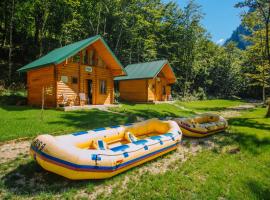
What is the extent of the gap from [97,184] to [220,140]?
6.67 m

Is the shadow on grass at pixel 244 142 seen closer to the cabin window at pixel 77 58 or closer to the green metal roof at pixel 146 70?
the cabin window at pixel 77 58

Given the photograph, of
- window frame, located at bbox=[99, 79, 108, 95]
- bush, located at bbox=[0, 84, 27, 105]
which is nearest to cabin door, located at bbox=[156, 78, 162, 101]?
window frame, located at bbox=[99, 79, 108, 95]

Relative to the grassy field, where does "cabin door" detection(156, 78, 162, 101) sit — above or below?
above

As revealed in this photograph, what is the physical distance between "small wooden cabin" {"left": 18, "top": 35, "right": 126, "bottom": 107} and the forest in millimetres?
6998

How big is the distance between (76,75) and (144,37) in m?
27.4

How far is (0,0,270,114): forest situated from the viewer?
96.3 feet

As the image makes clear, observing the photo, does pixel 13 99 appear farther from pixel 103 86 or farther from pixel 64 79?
pixel 103 86

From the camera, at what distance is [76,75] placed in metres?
18.7

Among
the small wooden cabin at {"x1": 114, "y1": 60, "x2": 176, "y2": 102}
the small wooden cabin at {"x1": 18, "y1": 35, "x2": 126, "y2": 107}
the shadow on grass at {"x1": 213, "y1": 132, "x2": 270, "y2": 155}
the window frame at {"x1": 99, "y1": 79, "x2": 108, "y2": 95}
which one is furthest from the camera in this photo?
the small wooden cabin at {"x1": 114, "y1": 60, "x2": 176, "y2": 102}

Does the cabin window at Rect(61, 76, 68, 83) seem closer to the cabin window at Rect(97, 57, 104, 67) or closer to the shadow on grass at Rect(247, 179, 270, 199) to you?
the cabin window at Rect(97, 57, 104, 67)

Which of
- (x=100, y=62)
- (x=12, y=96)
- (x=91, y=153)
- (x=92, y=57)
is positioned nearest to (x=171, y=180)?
(x=91, y=153)

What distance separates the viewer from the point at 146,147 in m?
6.58

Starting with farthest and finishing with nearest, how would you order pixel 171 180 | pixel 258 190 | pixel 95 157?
pixel 171 180 → pixel 258 190 → pixel 95 157

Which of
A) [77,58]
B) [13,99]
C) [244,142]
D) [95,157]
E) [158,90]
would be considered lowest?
[244,142]
